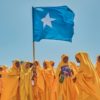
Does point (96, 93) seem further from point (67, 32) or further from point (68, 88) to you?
point (67, 32)

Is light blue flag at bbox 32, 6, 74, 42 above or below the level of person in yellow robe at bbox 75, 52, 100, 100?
above

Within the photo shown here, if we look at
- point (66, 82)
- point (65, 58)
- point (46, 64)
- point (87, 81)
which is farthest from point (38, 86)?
point (87, 81)

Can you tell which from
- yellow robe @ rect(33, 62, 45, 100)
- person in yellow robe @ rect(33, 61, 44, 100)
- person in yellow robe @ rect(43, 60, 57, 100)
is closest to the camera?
person in yellow robe @ rect(33, 61, 44, 100)

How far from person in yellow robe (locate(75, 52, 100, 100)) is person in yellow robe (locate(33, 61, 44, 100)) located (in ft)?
6.48

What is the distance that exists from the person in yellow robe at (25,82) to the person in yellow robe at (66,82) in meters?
1.07

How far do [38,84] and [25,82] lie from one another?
148 centimetres

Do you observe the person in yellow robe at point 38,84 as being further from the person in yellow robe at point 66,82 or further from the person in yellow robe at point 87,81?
the person in yellow robe at point 87,81

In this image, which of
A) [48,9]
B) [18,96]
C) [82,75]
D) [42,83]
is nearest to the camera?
[82,75]

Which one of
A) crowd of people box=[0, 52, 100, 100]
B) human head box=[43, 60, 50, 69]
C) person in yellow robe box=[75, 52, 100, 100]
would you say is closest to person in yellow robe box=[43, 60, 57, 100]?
crowd of people box=[0, 52, 100, 100]

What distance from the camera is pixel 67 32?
17.0m

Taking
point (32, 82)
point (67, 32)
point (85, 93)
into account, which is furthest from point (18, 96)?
point (67, 32)

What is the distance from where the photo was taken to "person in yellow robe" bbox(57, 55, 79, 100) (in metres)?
15.3

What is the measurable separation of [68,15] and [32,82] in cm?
329

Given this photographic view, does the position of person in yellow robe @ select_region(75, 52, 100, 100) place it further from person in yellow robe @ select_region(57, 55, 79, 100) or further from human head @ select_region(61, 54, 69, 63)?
person in yellow robe @ select_region(57, 55, 79, 100)
